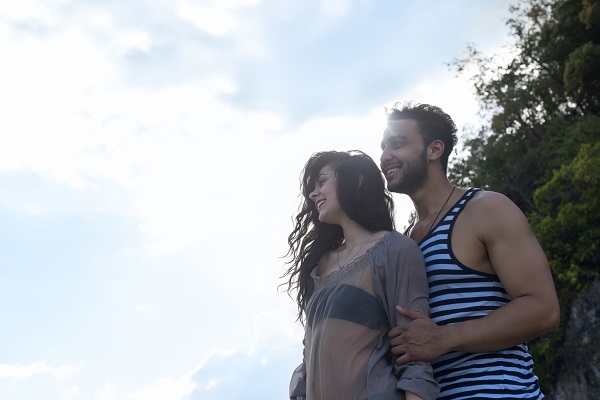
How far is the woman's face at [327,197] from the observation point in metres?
3.97

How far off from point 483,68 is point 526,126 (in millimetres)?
3468

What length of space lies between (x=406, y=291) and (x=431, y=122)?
3.84 ft

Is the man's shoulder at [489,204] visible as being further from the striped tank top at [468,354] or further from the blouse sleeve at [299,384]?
the blouse sleeve at [299,384]

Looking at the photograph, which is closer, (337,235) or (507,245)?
(507,245)

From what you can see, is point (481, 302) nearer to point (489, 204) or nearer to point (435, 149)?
point (489, 204)

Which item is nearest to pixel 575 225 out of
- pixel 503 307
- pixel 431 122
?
pixel 431 122

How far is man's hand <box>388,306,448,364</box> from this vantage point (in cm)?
330

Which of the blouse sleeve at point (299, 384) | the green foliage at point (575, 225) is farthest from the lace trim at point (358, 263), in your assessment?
the green foliage at point (575, 225)

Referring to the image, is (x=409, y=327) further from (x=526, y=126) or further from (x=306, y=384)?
(x=526, y=126)

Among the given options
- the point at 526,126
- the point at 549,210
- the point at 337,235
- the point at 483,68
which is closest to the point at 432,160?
the point at 337,235

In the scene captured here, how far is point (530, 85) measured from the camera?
28812 mm

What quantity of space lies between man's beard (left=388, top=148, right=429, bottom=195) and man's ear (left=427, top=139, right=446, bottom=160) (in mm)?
82

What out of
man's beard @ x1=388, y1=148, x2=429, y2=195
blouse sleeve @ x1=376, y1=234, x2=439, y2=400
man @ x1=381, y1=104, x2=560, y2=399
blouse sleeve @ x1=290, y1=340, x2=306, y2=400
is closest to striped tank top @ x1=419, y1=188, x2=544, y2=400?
man @ x1=381, y1=104, x2=560, y2=399

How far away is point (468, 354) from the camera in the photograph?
11.3ft
